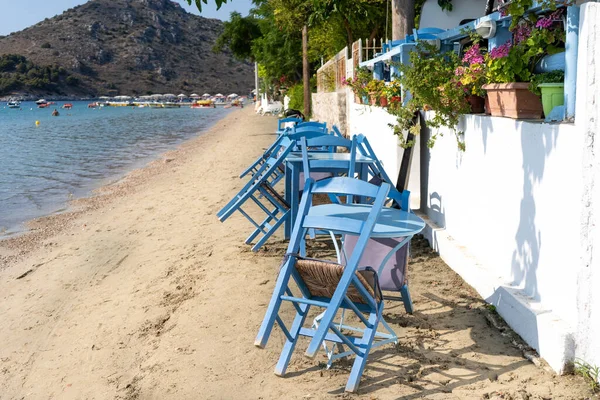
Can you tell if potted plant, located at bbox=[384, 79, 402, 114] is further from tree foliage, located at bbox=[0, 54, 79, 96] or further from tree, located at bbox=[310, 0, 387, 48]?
tree foliage, located at bbox=[0, 54, 79, 96]

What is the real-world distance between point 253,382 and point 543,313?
5.44ft

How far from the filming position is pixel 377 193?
11.5 ft

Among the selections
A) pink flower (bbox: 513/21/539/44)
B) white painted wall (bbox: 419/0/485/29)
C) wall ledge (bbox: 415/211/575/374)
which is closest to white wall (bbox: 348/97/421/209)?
wall ledge (bbox: 415/211/575/374)

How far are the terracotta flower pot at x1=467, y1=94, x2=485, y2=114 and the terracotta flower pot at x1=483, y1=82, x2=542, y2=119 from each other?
64 cm

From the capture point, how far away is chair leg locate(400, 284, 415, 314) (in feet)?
14.5

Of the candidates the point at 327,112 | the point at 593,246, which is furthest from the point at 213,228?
the point at 327,112

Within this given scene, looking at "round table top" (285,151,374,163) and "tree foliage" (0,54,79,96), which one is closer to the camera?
"round table top" (285,151,374,163)

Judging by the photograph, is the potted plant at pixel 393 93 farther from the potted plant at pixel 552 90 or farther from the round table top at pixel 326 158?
the potted plant at pixel 552 90

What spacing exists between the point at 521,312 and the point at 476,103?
1995 mm

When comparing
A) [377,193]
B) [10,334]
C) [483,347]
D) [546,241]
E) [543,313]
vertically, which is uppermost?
[377,193]

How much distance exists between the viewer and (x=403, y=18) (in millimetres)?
9938

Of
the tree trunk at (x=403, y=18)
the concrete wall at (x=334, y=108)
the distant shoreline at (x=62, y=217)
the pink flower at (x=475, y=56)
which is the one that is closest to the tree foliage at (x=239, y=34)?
the concrete wall at (x=334, y=108)

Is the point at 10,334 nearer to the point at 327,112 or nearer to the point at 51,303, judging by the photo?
the point at 51,303

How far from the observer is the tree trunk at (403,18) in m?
9.92
